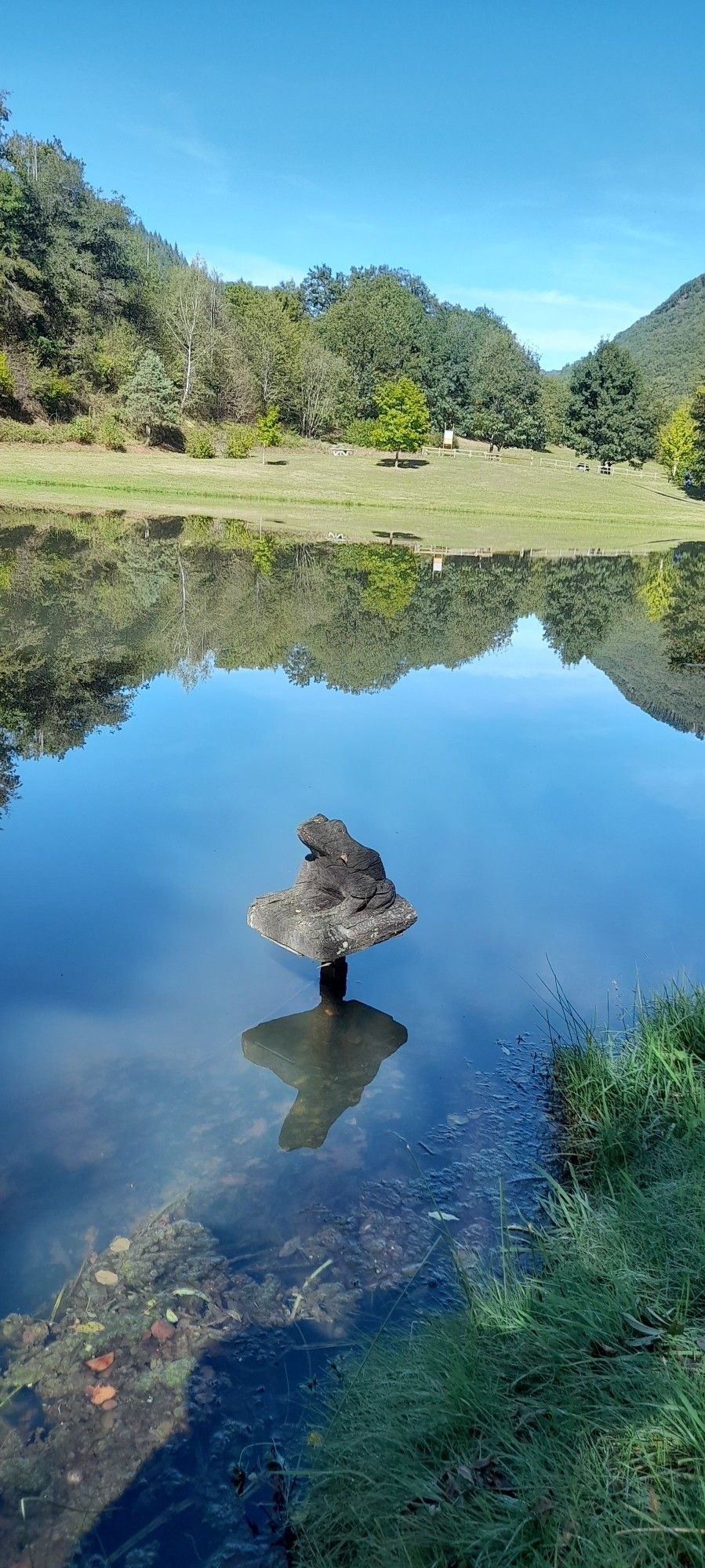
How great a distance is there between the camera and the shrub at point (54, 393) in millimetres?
58844

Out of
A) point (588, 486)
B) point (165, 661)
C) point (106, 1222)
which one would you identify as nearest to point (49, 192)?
point (588, 486)

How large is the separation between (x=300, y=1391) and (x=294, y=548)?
27.0m

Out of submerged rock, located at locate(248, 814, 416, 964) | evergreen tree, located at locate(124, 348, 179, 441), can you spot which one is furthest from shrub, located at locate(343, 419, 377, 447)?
submerged rock, located at locate(248, 814, 416, 964)

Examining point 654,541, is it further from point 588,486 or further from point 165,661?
point 165,661

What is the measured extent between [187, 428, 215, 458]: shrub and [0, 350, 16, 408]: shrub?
10803 millimetres

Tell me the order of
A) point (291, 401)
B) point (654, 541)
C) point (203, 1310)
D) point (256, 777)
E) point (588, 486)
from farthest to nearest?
1. point (291, 401)
2. point (588, 486)
3. point (654, 541)
4. point (256, 777)
5. point (203, 1310)

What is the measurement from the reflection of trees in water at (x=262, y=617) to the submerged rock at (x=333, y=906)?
3.90 metres

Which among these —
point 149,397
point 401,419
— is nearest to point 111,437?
point 149,397

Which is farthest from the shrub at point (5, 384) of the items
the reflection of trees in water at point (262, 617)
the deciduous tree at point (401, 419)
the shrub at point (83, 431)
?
the reflection of trees in water at point (262, 617)

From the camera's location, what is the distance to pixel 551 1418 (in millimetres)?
2879

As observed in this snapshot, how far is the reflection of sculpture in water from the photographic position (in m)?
4.85

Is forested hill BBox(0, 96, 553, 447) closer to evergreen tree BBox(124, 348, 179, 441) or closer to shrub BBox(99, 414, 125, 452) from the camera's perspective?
evergreen tree BBox(124, 348, 179, 441)

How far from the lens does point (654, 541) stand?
4569 cm

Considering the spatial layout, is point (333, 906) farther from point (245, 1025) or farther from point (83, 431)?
point (83, 431)
